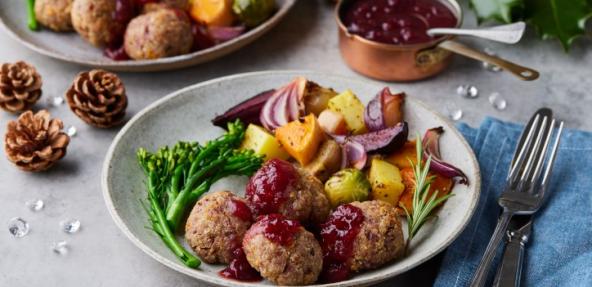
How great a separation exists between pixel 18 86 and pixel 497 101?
5.96ft

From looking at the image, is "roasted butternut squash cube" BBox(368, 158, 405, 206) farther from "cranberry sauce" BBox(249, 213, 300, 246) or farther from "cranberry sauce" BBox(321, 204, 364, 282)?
"cranberry sauce" BBox(249, 213, 300, 246)

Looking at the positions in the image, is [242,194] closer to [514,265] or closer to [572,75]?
[514,265]

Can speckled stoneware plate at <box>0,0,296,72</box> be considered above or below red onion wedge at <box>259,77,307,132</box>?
below

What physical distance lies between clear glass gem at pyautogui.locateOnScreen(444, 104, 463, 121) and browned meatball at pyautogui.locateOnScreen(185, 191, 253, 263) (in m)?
1.15

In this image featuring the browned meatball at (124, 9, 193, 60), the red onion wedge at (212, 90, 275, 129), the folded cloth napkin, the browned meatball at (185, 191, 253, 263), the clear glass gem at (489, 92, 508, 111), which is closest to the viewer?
the browned meatball at (185, 191, 253, 263)

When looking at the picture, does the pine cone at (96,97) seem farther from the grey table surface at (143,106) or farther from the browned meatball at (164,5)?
the browned meatball at (164,5)

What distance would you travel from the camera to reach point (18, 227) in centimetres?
247

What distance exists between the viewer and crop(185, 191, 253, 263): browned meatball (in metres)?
2.13

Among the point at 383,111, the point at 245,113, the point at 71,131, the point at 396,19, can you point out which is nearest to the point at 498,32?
the point at 396,19

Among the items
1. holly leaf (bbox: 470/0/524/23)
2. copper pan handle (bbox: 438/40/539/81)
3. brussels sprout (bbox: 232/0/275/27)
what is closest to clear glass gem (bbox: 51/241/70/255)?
brussels sprout (bbox: 232/0/275/27)

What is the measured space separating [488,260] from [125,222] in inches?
39.9

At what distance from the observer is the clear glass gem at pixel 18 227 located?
8.05 feet

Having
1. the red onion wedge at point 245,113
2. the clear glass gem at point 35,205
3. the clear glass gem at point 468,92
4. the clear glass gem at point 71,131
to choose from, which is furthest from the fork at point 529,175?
the clear glass gem at point 71,131

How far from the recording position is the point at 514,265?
2191 millimetres
